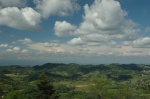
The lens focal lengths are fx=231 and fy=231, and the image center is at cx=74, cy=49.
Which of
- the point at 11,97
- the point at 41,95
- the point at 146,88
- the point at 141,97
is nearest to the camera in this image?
the point at 41,95

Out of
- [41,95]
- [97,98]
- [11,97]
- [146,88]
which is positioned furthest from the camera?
[146,88]

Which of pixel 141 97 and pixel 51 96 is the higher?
pixel 51 96

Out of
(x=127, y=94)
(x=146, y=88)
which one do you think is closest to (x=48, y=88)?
(x=127, y=94)

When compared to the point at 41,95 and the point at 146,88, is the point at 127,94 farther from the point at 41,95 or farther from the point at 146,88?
the point at 41,95

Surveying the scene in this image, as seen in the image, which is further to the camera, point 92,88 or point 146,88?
point 146,88

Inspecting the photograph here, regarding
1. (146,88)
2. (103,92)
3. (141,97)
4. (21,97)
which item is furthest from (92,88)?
(141,97)

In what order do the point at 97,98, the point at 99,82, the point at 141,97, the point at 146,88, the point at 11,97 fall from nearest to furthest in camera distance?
the point at 11,97 < the point at 99,82 < the point at 97,98 < the point at 146,88 < the point at 141,97

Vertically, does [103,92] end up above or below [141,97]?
above

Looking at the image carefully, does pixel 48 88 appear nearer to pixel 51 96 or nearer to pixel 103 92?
pixel 51 96

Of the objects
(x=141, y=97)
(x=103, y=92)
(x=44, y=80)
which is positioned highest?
(x=44, y=80)
